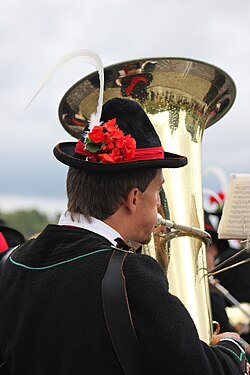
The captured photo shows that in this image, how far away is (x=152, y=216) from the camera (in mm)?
2514

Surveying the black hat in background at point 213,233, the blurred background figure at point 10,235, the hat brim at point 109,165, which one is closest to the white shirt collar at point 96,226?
the hat brim at point 109,165

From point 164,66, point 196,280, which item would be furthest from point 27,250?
point 164,66

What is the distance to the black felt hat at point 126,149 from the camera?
2438 mm

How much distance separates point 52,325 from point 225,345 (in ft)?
2.00

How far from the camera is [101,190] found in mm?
2408

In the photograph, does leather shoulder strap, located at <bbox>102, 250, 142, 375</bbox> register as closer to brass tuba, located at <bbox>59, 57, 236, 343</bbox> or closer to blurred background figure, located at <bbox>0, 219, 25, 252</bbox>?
brass tuba, located at <bbox>59, 57, 236, 343</bbox>

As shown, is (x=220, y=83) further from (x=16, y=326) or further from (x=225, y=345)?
(x=16, y=326)

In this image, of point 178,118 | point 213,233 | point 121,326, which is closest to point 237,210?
point 178,118

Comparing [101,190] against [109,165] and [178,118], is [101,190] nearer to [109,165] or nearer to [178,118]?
[109,165]

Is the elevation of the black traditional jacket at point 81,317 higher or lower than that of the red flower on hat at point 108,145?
lower

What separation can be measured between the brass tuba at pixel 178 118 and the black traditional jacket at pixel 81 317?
0.65 meters

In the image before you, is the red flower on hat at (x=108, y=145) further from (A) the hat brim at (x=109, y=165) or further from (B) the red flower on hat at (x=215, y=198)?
(B) the red flower on hat at (x=215, y=198)

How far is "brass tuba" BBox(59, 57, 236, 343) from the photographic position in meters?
3.08

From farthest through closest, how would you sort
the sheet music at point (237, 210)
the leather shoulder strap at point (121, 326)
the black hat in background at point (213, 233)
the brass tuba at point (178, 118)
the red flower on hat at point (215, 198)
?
1. the red flower on hat at point (215, 198)
2. the black hat in background at point (213, 233)
3. the brass tuba at point (178, 118)
4. the sheet music at point (237, 210)
5. the leather shoulder strap at point (121, 326)
